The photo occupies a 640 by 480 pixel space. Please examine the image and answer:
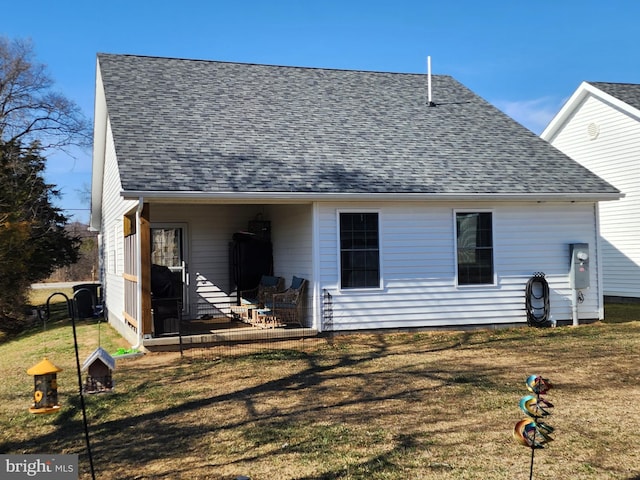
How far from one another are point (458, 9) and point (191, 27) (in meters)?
7.02

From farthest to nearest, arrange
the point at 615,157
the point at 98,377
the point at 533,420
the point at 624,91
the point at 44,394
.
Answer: the point at 624,91 < the point at 615,157 < the point at 98,377 < the point at 44,394 < the point at 533,420

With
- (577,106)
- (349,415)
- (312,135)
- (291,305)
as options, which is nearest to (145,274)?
(291,305)

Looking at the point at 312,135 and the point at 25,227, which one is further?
the point at 25,227

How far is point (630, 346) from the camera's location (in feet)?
32.0

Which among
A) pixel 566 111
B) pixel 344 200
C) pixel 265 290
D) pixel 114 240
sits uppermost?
pixel 566 111

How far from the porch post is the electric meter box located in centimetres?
813

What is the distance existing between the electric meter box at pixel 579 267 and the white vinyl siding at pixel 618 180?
5569 mm

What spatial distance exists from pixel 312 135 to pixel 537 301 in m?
5.69

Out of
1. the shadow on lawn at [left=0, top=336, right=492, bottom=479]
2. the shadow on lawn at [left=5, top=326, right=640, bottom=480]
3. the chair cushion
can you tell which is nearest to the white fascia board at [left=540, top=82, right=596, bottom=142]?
the chair cushion

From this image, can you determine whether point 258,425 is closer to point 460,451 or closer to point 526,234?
point 460,451

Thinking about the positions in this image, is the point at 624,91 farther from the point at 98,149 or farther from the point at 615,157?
the point at 98,149

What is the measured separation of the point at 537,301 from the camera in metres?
12.0

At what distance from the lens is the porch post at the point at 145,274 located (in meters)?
10.0

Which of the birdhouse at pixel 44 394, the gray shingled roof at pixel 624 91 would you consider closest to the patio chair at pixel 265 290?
the birdhouse at pixel 44 394
